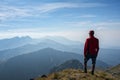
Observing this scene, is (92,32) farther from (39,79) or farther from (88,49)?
(39,79)

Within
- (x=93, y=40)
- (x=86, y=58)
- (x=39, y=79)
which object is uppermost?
(x=93, y=40)

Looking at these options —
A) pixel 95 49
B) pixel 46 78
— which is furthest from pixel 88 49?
pixel 46 78

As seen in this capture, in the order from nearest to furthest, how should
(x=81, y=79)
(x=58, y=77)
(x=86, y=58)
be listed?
(x=81, y=79) → (x=58, y=77) → (x=86, y=58)

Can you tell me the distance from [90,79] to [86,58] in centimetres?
342

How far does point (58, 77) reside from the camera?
847 inches

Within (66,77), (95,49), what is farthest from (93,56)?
(66,77)

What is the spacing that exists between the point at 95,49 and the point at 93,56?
2.59 ft

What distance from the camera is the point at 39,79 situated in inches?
876

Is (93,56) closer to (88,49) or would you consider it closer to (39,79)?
(88,49)

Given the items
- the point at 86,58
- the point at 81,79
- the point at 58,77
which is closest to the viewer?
the point at 81,79

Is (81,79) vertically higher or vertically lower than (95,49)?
lower

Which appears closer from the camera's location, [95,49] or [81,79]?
[81,79]

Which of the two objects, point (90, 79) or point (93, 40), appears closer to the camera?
point (90, 79)

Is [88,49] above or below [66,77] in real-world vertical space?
above
